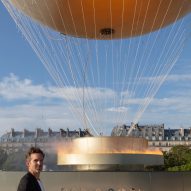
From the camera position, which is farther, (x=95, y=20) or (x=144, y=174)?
(x=95, y=20)

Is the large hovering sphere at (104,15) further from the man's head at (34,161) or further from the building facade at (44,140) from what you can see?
the man's head at (34,161)

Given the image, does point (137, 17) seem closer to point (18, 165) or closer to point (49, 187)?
point (49, 187)

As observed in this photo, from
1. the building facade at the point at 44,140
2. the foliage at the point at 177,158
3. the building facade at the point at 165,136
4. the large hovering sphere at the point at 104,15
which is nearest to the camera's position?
the large hovering sphere at the point at 104,15

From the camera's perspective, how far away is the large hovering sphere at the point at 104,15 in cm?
1427

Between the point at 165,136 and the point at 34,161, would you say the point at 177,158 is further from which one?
the point at 165,136

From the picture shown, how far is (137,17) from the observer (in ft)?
48.9

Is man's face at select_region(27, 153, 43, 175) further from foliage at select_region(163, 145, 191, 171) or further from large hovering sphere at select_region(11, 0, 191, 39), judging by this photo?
foliage at select_region(163, 145, 191, 171)

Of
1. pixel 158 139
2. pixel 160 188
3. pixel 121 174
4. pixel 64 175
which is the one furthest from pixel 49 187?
pixel 158 139

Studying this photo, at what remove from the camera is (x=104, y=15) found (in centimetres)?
1461

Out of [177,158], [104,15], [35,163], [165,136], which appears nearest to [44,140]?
[104,15]

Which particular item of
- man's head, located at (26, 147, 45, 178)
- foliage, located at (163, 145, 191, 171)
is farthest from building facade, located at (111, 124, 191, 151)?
man's head, located at (26, 147, 45, 178)

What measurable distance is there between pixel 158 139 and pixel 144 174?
5413 inches

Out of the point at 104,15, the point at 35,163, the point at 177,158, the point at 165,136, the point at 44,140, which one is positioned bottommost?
the point at 35,163

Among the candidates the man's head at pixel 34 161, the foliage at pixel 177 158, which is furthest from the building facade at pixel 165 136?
the man's head at pixel 34 161
